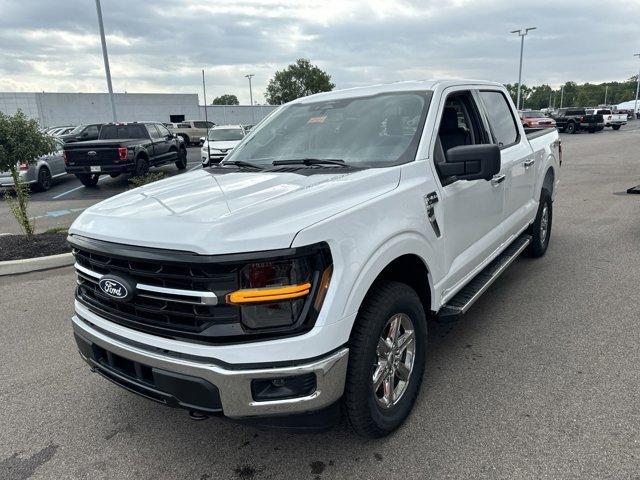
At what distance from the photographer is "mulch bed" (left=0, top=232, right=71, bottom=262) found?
6.50 meters

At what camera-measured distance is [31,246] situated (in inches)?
267

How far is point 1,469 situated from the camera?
2.66 meters

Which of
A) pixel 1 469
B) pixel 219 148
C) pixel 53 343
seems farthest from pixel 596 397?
pixel 219 148

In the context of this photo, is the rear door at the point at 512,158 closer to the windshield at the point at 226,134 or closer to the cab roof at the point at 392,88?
the cab roof at the point at 392,88

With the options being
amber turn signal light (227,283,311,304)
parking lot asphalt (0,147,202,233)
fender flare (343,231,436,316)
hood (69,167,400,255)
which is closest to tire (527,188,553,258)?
fender flare (343,231,436,316)

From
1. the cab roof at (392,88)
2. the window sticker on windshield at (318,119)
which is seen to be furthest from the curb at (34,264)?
the window sticker on windshield at (318,119)

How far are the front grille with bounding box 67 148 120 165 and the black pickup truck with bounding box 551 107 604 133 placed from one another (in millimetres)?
30341

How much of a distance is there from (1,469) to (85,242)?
1.32m

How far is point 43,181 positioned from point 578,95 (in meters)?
150

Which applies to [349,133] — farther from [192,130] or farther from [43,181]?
A: [192,130]

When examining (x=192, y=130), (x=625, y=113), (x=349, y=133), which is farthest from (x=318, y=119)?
(x=625, y=113)

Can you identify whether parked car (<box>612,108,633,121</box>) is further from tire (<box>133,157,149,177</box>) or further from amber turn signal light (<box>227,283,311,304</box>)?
amber turn signal light (<box>227,283,311,304</box>)

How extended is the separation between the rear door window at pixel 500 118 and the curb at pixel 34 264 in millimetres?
5264

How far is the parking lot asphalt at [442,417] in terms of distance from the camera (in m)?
2.57
